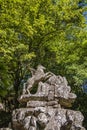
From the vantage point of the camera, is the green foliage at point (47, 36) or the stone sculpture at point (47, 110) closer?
the stone sculpture at point (47, 110)

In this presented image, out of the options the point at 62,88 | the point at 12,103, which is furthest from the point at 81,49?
the point at 62,88

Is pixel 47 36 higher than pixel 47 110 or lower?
higher

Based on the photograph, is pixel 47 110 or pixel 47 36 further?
pixel 47 36

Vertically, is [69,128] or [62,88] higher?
[62,88]

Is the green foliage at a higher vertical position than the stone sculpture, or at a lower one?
higher

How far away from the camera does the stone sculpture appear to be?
46.2 feet

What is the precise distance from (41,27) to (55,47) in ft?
5.79

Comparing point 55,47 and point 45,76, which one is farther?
point 55,47

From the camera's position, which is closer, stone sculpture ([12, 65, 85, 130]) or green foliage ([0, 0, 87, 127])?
stone sculpture ([12, 65, 85, 130])

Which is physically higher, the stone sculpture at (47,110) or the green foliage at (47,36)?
the green foliage at (47,36)

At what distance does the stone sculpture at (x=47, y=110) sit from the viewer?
14.1m

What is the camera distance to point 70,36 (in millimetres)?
23703

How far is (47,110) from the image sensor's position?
14625mm

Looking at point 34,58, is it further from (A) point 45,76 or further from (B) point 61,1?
(A) point 45,76
